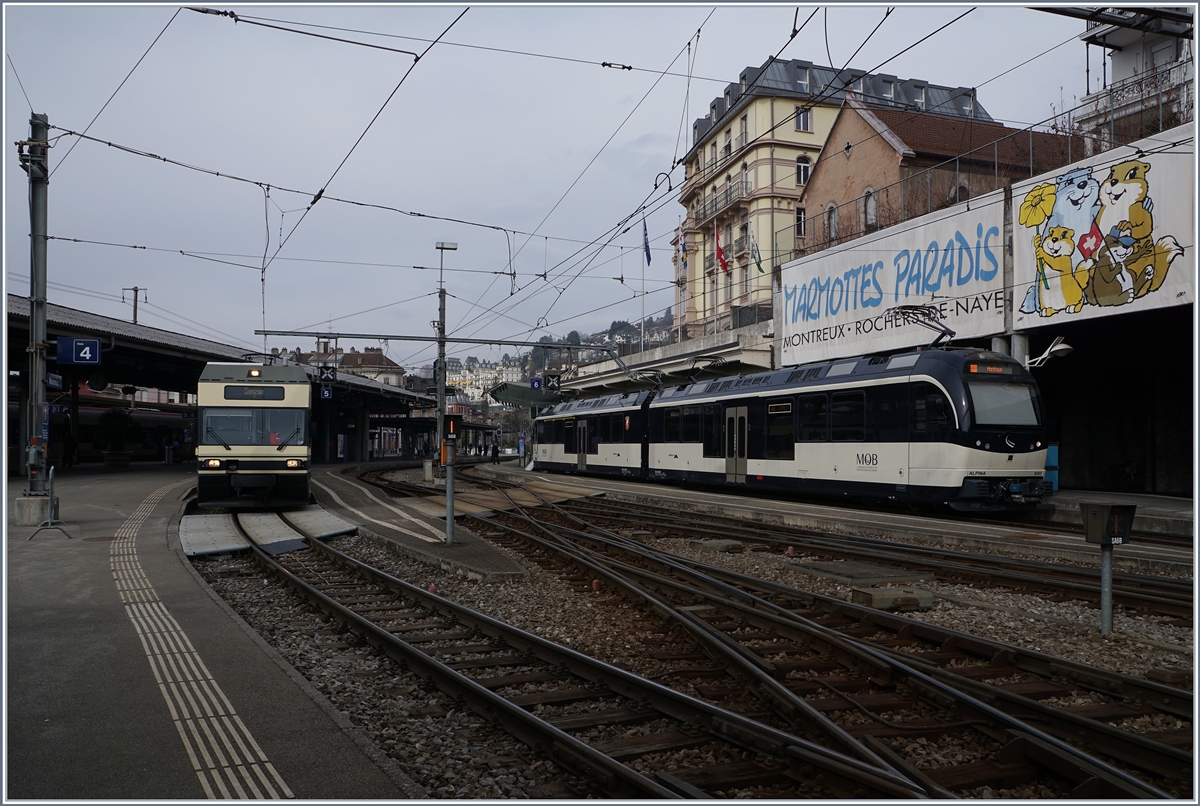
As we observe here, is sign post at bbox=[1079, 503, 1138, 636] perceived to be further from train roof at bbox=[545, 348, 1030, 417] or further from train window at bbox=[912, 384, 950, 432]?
train roof at bbox=[545, 348, 1030, 417]

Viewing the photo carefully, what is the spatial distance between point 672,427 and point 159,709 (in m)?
21.1

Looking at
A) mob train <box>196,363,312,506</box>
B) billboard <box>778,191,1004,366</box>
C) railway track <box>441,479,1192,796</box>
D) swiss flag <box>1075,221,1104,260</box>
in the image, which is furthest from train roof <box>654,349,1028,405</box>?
mob train <box>196,363,312,506</box>

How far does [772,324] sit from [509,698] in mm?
27397

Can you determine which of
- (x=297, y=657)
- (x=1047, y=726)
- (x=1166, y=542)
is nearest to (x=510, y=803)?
(x=1047, y=726)

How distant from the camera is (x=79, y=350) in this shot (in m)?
16.9

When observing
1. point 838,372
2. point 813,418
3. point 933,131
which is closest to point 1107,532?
point 838,372

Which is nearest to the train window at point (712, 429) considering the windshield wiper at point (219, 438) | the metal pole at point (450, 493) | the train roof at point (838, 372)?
the train roof at point (838, 372)

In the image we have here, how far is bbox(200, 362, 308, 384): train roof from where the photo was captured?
18.1 meters

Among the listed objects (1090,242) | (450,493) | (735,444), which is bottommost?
(450,493)

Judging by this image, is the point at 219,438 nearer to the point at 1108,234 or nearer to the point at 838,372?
the point at 838,372

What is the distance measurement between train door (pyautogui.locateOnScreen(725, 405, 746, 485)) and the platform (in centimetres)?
65

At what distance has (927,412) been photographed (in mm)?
15766

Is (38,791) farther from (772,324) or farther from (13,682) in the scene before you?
(772,324)

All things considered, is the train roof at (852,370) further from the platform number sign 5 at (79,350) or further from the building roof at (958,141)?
the platform number sign 5 at (79,350)
